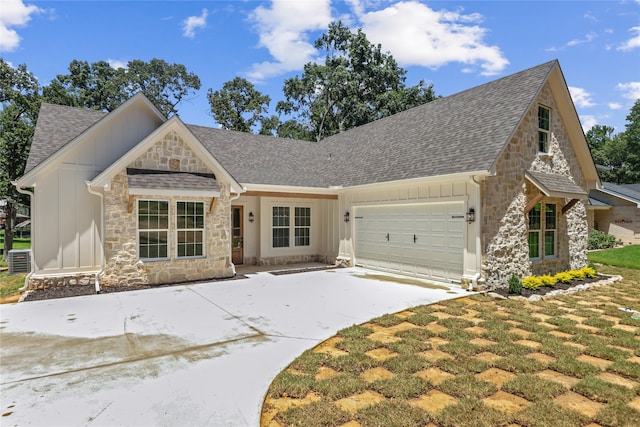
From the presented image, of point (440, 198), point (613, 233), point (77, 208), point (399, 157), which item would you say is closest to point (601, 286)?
point (440, 198)

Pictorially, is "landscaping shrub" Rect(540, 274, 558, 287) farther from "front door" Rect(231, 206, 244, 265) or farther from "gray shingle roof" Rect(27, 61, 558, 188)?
"front door" Rect(231, 206, 244, 265)

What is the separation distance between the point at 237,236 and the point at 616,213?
83.0ft

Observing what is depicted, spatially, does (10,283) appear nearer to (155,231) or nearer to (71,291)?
(71,291)

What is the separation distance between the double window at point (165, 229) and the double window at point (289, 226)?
4.10 metres

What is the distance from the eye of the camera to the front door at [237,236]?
13.6 m

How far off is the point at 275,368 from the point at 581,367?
12.4ft

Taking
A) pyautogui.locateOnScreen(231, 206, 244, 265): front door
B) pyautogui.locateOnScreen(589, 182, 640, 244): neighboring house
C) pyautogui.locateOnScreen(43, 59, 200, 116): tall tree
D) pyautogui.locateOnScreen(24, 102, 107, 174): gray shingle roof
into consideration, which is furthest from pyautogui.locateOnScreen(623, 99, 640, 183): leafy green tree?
pyautogui.locateOnScreen(24, 102, 107, 174): gray shingle roof

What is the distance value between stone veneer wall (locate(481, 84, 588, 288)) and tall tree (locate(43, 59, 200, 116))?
30.0 meters

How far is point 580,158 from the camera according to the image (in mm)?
12336

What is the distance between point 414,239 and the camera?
36.4 feet

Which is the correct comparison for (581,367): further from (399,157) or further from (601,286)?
(399,157)

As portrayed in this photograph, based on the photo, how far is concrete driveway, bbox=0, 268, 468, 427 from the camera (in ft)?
11.5

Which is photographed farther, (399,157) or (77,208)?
(399,157)

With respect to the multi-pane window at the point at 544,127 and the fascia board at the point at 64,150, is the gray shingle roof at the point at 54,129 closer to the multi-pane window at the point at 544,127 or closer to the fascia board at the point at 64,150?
the fascia board at the point at 64,150
